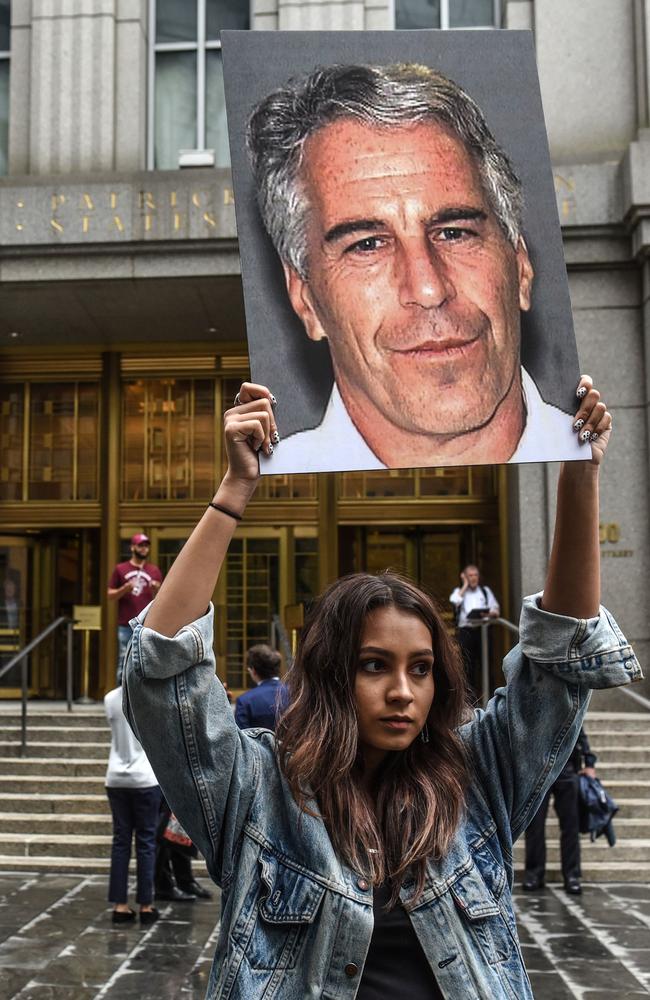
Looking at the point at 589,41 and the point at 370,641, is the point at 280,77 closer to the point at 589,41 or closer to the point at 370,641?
the point at 370,641

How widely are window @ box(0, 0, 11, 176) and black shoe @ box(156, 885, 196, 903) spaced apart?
427 inches

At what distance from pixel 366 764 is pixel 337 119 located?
1626 mm

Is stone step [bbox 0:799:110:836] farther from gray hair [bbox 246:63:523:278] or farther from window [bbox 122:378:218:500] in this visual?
gray hair [bbox 246:63:523:278]

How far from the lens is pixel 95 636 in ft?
55.4

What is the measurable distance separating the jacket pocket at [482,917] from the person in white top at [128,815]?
6.03 metres

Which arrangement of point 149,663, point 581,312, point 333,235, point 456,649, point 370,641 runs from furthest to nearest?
point 581,312 → point 333,235 → point 456,649 → point 370,641 → point 149,663

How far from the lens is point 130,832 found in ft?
25.7

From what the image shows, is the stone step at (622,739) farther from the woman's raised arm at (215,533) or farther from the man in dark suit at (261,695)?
the woman's raised arm at (215,533)

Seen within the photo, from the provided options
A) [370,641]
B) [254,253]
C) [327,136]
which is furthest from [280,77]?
[370,641]

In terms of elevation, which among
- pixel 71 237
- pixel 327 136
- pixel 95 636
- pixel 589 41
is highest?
pixel 589 41

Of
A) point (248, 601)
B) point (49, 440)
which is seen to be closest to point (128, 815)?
point (248, 601)

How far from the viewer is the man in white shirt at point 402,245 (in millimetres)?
2611

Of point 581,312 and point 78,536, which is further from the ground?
point 581,312

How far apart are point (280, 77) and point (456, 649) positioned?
4.65 ft
